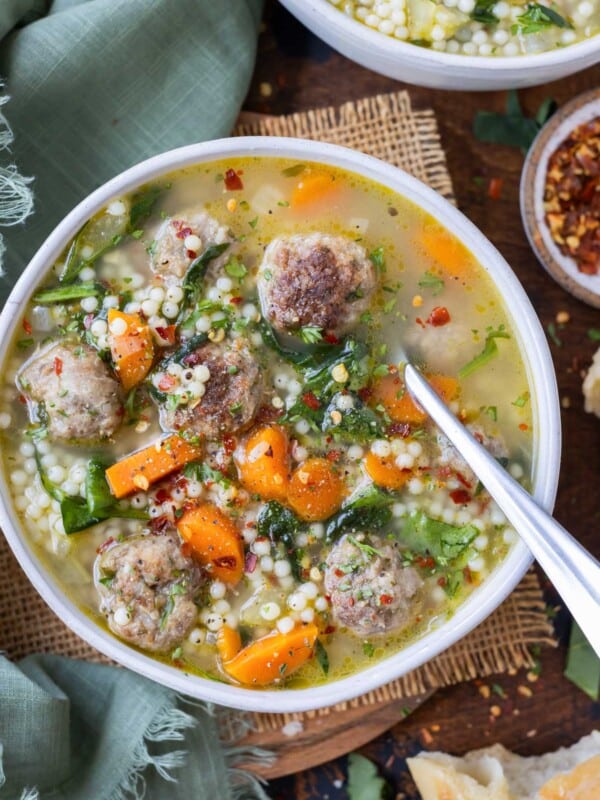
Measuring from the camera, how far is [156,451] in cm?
316

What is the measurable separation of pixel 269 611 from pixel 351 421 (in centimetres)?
66

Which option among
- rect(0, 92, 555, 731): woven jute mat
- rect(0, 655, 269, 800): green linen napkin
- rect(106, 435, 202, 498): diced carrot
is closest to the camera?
rect(106, 435, 202, 498): diced carrot

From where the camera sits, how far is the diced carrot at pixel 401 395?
10.5ft

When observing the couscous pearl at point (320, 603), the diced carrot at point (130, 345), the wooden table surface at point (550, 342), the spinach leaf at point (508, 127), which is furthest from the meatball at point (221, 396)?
the spinach leaf at point (508, 127)

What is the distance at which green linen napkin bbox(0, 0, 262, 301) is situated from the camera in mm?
3479

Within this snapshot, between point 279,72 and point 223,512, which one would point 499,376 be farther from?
point 279,72

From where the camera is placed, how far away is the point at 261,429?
319 centimetres

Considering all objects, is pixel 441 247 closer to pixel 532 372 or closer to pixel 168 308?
pixel 532 372

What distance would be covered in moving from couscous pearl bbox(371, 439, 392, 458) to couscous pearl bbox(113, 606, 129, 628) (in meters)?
0.92

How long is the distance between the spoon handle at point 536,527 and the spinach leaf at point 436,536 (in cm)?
24

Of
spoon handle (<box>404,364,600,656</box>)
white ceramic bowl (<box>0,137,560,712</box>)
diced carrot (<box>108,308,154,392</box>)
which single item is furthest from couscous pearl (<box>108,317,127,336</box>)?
spoon handle (<box>404,364,600,656</box>)

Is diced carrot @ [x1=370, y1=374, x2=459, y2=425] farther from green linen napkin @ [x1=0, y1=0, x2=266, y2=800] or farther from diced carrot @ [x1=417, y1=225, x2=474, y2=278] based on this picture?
green linen napkin @ [x1=0, y1=0, x2=266, y2=800]

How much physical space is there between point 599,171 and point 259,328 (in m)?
1.54

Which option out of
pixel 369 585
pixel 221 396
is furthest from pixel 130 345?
pixel 369 585
